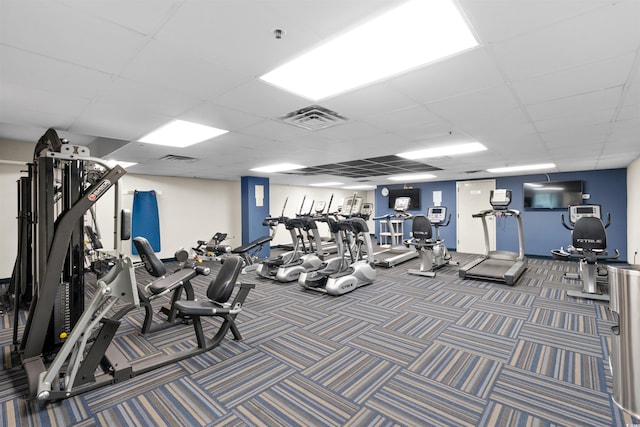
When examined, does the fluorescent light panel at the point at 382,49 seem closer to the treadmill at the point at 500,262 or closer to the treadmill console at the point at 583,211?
the treadmill at the point at 500,262

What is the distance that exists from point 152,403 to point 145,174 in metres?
7.25

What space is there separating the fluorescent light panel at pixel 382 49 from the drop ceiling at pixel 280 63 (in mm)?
96

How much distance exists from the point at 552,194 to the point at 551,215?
579 mm

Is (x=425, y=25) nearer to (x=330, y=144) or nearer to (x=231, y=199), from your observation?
(x=330, y=144)

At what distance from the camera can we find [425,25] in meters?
1.83

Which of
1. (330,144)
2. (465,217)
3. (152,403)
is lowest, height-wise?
(152,403)

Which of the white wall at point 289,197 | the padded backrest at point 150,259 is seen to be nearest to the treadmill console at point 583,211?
the white wall at point 289,197

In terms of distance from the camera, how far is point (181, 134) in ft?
13.9

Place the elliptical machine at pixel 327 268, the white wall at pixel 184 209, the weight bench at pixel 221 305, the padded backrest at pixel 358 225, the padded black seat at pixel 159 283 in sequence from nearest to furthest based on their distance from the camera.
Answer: the weight bench at pixel 221 305, the padded black seat at pixel 159 283, the elliptical machine at pixel 327 268, the padded backrest at pixel 358 225, the white wall at pixel 184 209

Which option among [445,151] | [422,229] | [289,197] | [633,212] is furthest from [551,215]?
[289,197]

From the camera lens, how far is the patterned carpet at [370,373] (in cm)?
203

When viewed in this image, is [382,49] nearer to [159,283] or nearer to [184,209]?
[159,283]

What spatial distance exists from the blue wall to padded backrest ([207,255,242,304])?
864 centimetres

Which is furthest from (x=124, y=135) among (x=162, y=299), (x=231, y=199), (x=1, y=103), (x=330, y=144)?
(x=231, y=199)
